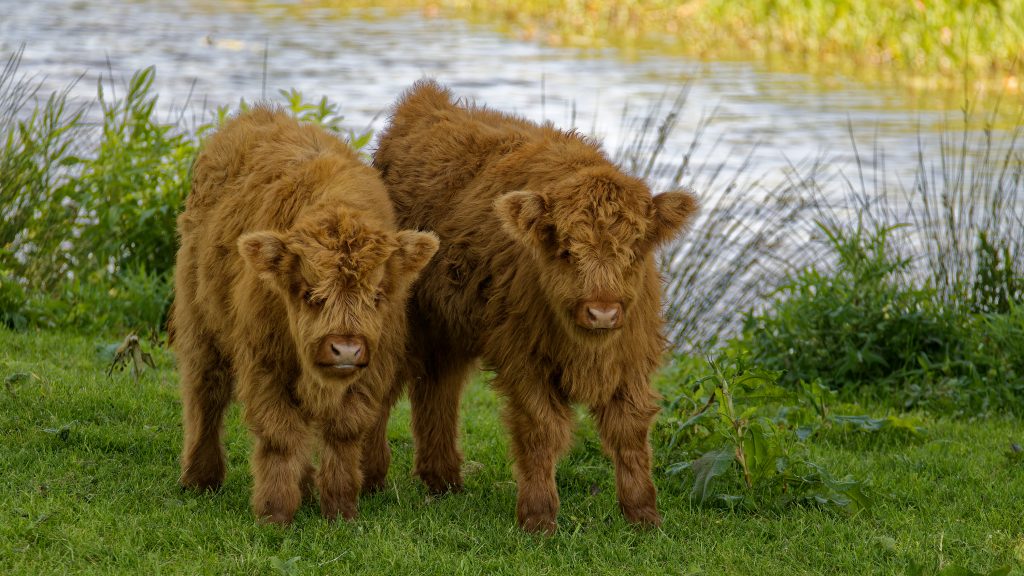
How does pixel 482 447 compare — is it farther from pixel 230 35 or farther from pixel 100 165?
pixel 230 35

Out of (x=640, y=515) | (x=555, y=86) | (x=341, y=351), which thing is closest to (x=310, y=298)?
(x=341, y=351)

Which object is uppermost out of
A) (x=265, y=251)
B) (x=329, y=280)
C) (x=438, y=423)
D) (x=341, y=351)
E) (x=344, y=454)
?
(x=265, y=251)

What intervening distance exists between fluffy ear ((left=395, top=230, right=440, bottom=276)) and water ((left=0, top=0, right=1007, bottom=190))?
6.31m

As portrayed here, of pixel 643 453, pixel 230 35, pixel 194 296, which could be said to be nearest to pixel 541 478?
pixel 643 453

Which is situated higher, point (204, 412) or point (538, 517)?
point (204, 412)

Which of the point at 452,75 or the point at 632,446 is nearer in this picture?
the point at 632,446

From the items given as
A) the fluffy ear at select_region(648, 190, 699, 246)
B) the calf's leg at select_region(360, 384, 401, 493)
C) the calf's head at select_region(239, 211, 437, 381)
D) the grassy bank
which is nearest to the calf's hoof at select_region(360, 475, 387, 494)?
the calf's leg at select_region(360, 384, 401, 493)

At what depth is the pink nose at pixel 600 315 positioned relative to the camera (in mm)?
5133

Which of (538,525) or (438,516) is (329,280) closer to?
(438,516)

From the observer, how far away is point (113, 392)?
7117mm

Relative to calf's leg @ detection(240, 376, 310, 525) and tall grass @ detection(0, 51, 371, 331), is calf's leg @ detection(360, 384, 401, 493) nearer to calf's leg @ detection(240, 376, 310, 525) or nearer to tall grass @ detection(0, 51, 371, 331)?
calf's leg @ detection(240, 376, 310, 525)

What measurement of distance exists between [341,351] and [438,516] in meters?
1.18

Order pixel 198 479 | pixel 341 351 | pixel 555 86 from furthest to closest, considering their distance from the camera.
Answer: pixel 555 86, pixel 198 479, pixel 341 351

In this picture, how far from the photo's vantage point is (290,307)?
521cm
